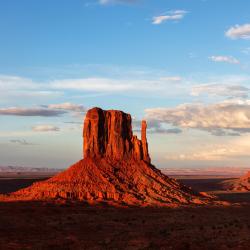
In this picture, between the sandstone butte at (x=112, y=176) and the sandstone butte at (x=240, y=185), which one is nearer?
the sandstone butte at (x=112, y=176)

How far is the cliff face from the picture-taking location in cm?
8881

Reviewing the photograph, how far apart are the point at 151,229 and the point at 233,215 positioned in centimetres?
2035

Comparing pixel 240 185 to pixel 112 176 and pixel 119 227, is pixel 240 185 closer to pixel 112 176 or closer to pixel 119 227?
pixel 112 176

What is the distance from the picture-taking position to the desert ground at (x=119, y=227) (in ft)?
132

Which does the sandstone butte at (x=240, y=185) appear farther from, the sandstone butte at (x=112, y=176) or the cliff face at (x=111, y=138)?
the cliff face at (x=111, y=138)

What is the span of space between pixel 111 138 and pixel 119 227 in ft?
115

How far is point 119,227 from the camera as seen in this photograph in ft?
181

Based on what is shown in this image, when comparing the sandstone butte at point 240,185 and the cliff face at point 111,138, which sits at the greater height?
the cliff face at point 111,138

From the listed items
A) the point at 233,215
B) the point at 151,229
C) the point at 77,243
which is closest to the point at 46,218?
the point at 151,229

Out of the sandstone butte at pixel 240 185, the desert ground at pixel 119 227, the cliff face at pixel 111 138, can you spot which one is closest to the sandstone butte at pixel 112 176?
the cliff face at pixel 111 138

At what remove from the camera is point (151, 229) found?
5281 centimetres

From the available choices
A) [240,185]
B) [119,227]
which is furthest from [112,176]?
[240,185]

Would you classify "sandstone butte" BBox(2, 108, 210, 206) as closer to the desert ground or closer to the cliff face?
the cliff face

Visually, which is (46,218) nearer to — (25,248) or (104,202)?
(104,202)
